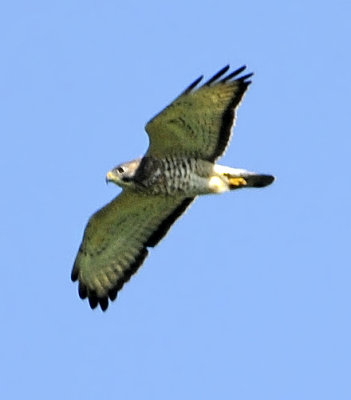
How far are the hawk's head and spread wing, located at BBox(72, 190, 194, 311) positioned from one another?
793mm

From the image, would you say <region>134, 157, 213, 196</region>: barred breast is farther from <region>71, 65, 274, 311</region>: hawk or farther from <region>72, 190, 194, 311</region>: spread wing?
<region>72, 190, 194, 311</region>: spread wing

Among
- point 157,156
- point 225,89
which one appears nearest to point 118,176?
point 157,156

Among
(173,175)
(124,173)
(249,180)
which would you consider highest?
(249,180)

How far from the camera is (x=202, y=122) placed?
1712cm

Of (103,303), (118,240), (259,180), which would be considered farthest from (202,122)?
(103,303)

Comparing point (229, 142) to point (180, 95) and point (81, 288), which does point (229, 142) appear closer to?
point (180, 95)

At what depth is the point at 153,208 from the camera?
18188mm

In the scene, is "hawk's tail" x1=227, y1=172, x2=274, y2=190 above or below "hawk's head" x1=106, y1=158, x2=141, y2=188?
above

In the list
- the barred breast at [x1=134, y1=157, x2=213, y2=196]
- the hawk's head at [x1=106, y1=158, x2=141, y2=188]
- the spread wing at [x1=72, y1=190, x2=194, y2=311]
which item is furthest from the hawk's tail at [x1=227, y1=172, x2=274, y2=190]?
the hawk's head at [x1=106, y1=158, x2=141, y2=188]

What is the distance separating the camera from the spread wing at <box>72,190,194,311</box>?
59.1 ft

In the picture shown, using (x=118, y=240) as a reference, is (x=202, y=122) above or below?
above

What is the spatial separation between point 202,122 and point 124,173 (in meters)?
1.14

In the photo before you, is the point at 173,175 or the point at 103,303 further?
the point at 103,303

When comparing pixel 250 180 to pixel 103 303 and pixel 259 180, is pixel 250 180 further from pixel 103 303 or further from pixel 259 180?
pixel 103 303
